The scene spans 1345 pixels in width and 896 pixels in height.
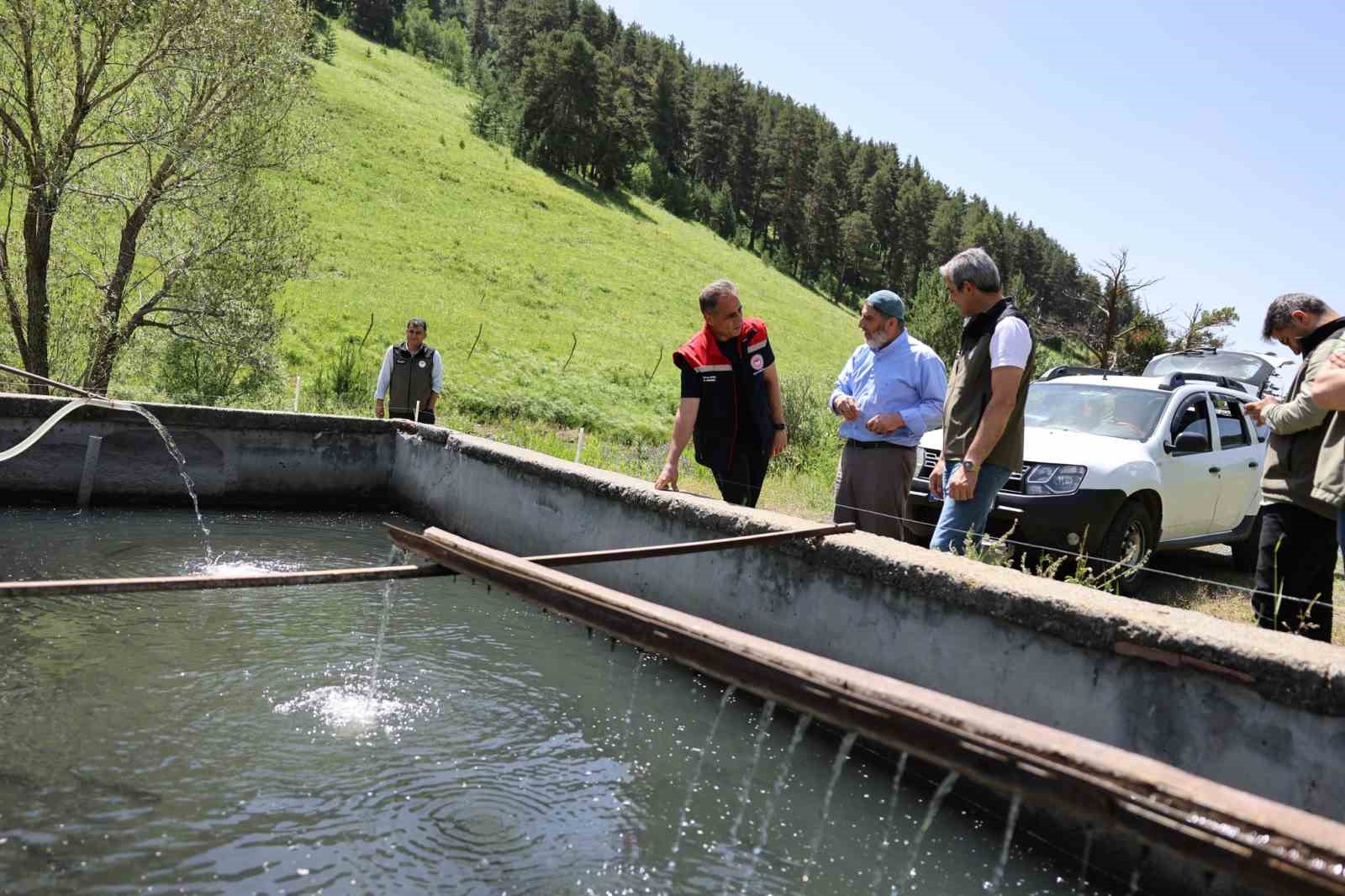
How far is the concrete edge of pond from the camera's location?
3014 mm

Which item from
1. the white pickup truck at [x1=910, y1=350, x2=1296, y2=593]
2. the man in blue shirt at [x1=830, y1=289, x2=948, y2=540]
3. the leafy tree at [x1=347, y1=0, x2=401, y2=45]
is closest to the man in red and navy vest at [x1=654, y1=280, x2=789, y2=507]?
the man in blue shirt at [x1=830, y1=289, x2=948, y2=540]

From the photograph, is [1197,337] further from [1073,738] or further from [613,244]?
[1073,738]

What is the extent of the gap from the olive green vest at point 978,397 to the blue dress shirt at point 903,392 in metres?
0.45

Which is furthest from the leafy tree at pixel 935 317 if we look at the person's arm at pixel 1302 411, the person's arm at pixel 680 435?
the person's arm at pixel 1302 411

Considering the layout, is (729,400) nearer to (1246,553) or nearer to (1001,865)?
(1001,865)

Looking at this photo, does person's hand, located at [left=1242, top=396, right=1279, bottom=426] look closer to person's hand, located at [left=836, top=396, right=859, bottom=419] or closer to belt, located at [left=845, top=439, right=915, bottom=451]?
belt, located at [left=845, top=439, right=915, bottom=451]

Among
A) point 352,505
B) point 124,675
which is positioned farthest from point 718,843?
point 352,505

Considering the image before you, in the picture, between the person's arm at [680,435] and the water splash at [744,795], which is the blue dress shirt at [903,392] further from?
the water splash at [744,795]

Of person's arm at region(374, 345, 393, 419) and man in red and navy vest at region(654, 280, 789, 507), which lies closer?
man in red and navy vest at region(654, 280, 789, 507)

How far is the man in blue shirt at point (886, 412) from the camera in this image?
18.3 ft

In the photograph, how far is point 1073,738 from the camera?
5.48 ft

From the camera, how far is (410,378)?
10.1 meters

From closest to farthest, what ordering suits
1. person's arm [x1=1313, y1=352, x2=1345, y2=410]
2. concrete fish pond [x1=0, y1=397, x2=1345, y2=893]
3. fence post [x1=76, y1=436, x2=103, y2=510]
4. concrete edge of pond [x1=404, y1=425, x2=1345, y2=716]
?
concrete fish pond [x1=0, y1=397, x2=1345, y2=893] → concrete edge of pond [x1=404, y1=425, x2=1345, y2=716] → person's arm [x1=1313, y1=352, x2=1345, y2=410] → fence post [x1=76, y1=436, x2=103, y2=510]

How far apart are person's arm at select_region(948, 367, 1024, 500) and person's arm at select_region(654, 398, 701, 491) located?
5.54ft
